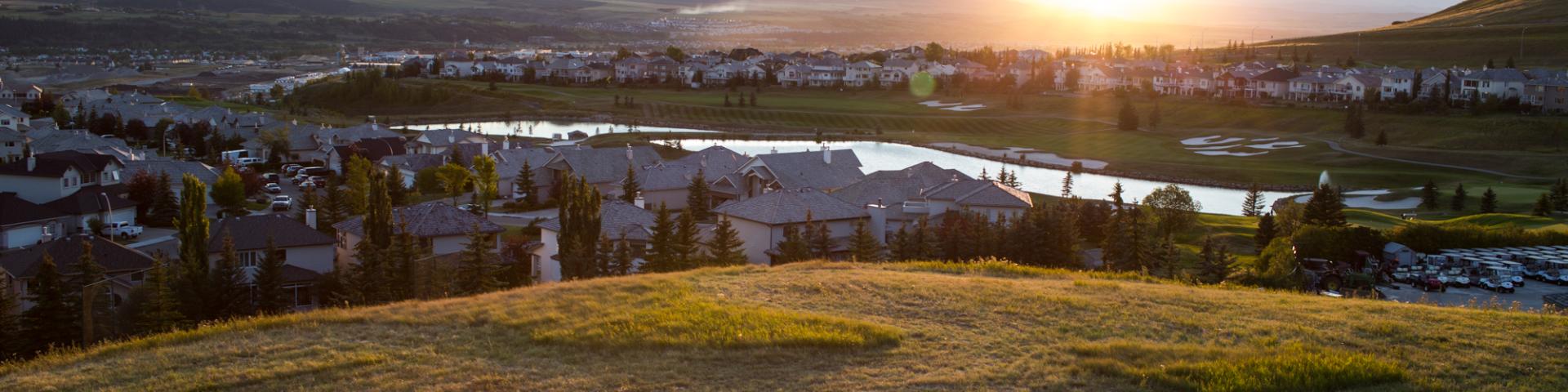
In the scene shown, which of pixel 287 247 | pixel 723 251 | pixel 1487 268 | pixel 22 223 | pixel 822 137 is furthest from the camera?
pixel 822 137

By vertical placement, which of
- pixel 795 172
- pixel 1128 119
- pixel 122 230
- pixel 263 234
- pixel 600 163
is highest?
pixel 1128 119

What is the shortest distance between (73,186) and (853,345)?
27790 mm

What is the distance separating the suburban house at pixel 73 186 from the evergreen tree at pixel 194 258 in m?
11.1

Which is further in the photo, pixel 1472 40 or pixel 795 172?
pixel 1472 40

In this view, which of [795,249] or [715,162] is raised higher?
[715,162]

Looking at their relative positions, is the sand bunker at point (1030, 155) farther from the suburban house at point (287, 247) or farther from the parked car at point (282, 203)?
the suburban house at point (287, 247)

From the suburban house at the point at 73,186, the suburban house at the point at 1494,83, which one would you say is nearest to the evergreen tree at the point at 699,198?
the suburban house at the point at 73,186

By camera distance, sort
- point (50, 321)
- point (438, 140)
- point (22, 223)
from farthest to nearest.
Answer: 1. point (438, 140)
2. point (22, 223)
3. point (50, 321)

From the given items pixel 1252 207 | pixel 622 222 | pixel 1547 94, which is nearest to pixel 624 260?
pixel 622 222

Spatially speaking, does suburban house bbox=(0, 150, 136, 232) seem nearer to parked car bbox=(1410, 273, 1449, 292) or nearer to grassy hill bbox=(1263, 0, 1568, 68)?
parked car bbox=(1410, 273, 1449, 292)

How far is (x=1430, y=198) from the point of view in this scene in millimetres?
40438

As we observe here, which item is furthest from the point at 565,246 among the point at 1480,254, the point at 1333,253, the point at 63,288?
the point at 1480,254

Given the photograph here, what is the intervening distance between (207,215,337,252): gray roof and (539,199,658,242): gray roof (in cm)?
440

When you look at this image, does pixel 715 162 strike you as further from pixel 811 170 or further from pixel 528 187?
pixel 528 187
